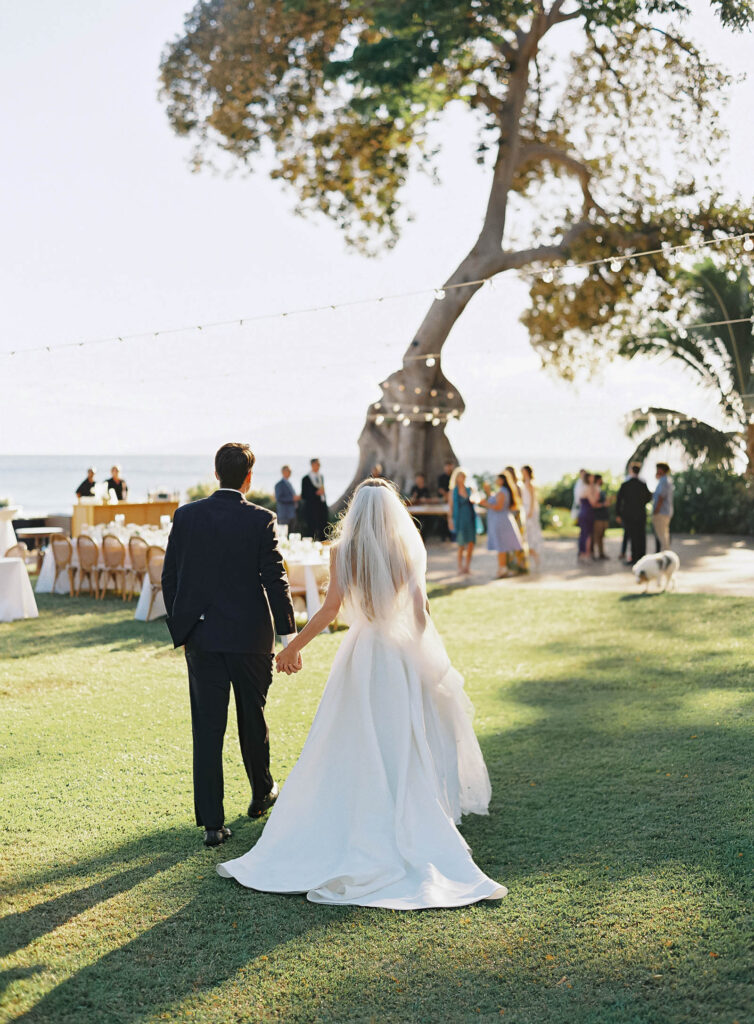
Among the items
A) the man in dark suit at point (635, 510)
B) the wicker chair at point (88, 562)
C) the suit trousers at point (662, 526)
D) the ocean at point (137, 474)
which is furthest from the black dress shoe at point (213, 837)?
the ocean at point (137, 474)

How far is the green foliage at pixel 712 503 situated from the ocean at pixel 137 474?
106ft

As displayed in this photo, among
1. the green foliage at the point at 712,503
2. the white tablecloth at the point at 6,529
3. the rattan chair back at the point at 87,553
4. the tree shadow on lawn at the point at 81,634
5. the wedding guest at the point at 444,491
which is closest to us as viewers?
the tree shadow on lawn at the point at 81,634

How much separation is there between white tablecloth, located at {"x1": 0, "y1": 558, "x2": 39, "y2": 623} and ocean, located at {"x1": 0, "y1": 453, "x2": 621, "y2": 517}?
1643 inches

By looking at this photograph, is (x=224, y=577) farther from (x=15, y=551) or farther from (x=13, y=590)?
(x=15, y=551)

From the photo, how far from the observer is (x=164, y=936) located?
3594 mm

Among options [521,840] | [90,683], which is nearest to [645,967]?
[521,840]

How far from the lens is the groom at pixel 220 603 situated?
4336 millimetres

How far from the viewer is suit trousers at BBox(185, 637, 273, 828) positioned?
172 inches

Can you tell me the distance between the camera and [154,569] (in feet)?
37.0

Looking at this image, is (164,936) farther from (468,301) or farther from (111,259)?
(111,259)

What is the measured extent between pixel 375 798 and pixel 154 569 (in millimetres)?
7721

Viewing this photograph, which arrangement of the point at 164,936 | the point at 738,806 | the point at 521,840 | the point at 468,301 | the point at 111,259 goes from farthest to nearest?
1. the point at 111,259
2. the point at 468,301
3. the point at 738,806
4. the point at 521,840
5. the point at 164,936

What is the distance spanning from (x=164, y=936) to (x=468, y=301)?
20.0 meters

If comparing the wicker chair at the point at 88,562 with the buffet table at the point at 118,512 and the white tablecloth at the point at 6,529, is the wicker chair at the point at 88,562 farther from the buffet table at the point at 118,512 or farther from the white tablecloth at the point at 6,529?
the buffet table at the point at 118,512
